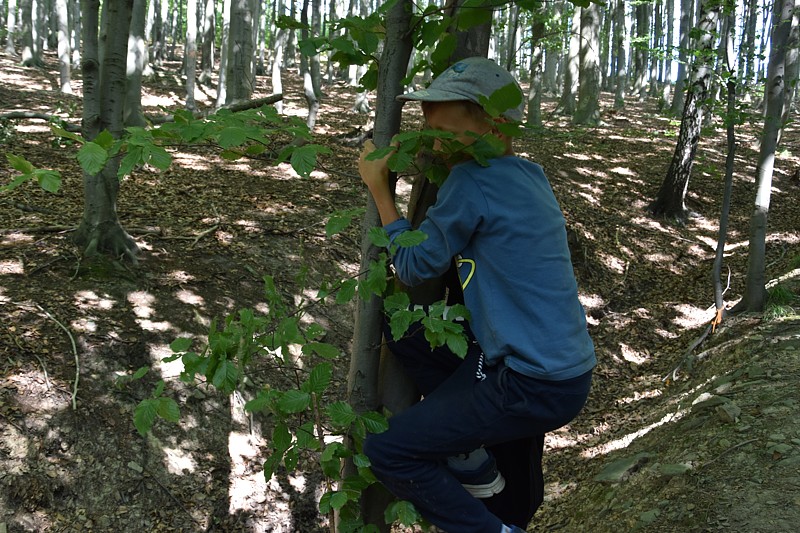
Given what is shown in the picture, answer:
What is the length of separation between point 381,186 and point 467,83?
16.1 inches

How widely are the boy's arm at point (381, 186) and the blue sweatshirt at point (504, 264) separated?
0.07 meters

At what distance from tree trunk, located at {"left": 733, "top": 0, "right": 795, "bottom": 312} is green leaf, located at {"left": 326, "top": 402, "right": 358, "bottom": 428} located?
5.57 m

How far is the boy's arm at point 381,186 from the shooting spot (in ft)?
6.40

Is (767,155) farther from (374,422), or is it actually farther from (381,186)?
(374,422)

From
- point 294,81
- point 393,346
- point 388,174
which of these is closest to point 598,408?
point 393,346

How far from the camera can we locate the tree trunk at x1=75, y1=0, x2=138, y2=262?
477 centimetres

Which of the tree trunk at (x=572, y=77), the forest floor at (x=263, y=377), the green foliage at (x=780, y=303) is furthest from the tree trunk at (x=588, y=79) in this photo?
the green foliage at (x=780, y=303)

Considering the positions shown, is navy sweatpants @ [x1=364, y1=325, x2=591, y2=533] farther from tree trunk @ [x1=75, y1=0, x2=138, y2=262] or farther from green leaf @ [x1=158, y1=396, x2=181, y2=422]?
tree trunk @ [x1=75, y1=0, x2=138, y2=262]

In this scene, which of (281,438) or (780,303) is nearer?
(281,438)

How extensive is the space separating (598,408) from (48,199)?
5970 millimetres

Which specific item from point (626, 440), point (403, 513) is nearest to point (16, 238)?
point (403, 513)

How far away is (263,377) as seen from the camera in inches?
188

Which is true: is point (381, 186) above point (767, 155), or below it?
below

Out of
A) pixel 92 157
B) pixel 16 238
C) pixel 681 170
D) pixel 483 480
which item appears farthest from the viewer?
pixel 681 170
